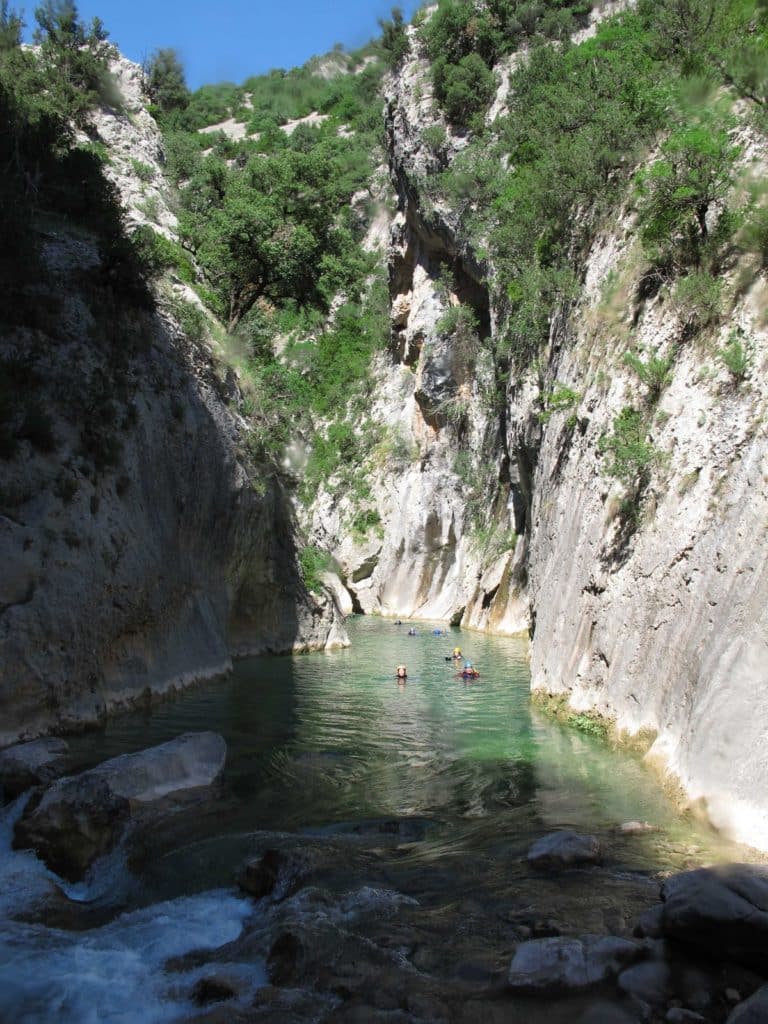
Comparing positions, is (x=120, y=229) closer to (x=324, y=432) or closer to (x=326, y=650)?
(x=326, y=650)

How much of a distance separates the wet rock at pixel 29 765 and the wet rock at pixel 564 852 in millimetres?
5083

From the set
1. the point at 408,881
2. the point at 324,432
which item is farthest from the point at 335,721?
the point at 324,432

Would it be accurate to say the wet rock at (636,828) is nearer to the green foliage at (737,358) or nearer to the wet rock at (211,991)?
the wet rock at (211,991)

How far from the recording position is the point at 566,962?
5000mm

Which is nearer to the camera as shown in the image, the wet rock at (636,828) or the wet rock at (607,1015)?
the wet rock at (607,1015)

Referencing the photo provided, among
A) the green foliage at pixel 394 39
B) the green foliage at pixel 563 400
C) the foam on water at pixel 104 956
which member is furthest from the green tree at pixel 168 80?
the foam on water at pixel 104 956

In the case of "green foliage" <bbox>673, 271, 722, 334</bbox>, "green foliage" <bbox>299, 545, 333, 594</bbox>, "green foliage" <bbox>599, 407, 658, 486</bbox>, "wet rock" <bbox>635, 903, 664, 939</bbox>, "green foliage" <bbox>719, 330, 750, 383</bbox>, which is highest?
"green foliage" <bbox>673, 271, 722, 334</bbox>

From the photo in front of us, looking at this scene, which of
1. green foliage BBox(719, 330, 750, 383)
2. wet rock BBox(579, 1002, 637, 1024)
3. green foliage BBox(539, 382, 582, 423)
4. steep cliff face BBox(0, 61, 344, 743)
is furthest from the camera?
green foliage BBox(539, 382, 582, 423)

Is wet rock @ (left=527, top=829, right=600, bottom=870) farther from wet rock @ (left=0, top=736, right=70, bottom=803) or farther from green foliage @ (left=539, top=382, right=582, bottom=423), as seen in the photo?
green foliage @ (left=539, top=382, right=582, bottom=423)

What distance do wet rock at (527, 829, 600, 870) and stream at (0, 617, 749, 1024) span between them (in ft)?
0.50

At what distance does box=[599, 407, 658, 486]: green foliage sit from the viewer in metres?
11.7

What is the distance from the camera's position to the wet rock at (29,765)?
793 centimetres

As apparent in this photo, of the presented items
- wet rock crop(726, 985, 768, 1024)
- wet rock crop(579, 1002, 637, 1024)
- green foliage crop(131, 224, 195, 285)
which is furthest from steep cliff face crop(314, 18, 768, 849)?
green foliage crop(131, 224, 195, 285)

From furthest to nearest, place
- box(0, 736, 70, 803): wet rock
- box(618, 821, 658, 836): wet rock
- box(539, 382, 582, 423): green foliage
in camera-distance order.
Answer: box(539, 382, 582, 423): green foliage → box(0, 736, 70, 803): wet rock → box(618, 821, 658, 836): wet rock
